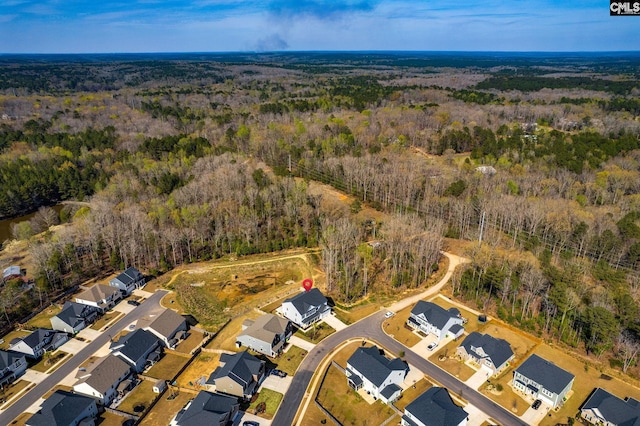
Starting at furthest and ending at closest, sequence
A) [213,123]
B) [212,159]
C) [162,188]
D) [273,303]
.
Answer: [213,123] → [212,159] → [162,188] → [273,303]

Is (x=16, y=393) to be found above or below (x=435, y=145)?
below

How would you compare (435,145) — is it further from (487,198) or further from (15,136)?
(15,136)

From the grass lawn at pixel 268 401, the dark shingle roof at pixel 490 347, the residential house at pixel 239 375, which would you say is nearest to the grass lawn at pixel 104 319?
the residential house at pixel 239 375

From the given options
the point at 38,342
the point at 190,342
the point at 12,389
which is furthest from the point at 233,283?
the point at 12,389

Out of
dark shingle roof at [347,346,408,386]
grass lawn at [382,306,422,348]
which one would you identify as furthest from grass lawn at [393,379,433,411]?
grass lawn at [382,306,422,348]

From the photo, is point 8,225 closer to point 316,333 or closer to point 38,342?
point 38,342

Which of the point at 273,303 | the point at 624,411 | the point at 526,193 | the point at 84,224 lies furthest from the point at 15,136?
the point at 624,411

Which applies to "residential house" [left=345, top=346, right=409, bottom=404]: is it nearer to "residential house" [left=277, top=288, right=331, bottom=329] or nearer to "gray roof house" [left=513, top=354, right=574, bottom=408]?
"residential house" [left=277, top=288, right=331, bottom=329]
